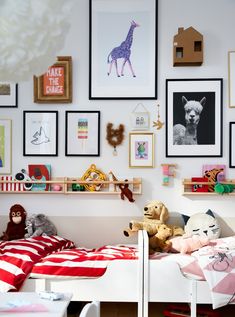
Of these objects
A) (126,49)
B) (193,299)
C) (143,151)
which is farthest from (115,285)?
(126,49)

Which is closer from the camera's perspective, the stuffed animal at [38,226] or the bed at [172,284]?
the bed at [172,284]

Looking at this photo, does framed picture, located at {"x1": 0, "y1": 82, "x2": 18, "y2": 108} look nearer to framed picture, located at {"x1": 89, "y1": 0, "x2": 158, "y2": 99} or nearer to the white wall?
the white wall

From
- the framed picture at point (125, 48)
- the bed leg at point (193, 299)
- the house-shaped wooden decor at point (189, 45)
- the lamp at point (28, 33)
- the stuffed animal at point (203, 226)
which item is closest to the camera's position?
the lamp at point (28, 33)

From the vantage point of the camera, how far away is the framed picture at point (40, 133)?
301 cm

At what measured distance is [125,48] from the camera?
9.77 ft

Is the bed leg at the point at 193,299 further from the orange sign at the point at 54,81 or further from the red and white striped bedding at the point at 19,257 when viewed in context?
the orange sign at the point at 54,81

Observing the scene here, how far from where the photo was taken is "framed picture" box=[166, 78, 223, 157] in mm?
2943

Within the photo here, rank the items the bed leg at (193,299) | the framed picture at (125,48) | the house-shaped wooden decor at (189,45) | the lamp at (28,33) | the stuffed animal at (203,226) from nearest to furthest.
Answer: the lamp at (28,33), the bed leg at (193,299), the stuffed animal at (203,226), the house-shaped wooden decor at (189,45), the framed picture at (125,48)

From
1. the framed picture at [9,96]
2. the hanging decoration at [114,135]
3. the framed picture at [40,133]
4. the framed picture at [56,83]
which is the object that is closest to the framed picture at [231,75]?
the hanging decoration at [114,135]

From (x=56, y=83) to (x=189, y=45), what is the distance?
0.90 meters

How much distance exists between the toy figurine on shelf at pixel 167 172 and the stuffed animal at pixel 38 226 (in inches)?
31.5

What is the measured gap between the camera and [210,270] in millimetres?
2273

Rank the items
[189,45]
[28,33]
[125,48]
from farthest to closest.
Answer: [125,48], [189,45], [28,33]

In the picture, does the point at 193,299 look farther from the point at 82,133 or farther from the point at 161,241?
the point at 82,133
